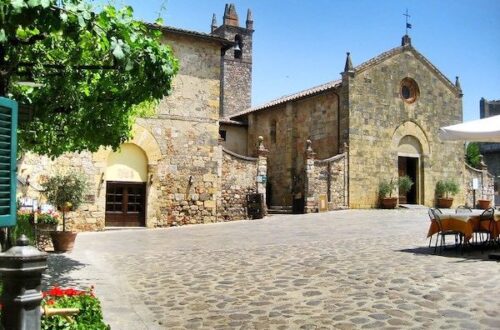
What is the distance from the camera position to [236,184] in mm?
21938

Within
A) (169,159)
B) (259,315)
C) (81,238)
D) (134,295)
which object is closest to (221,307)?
(259,315)

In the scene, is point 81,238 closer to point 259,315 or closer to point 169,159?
point 169,159

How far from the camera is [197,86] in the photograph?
21.1 m

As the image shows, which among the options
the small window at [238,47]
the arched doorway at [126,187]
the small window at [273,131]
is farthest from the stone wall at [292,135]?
the small window at [238,47]

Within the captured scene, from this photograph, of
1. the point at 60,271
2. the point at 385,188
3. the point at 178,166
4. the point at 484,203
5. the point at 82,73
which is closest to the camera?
the point at 82,73

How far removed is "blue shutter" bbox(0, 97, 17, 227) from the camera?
124 inches

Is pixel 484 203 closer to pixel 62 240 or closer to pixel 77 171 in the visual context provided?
pixel 77 171

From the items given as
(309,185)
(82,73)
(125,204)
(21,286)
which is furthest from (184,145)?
(21,286)

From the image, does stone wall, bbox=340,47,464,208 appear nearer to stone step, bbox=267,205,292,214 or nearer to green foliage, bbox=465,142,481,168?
stone step, bbox=267,205,292,214

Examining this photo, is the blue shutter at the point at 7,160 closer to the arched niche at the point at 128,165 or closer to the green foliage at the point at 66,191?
the green foliage at the point at 66,191

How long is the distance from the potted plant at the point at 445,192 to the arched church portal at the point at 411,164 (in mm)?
1154

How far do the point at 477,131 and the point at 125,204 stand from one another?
14.1 m

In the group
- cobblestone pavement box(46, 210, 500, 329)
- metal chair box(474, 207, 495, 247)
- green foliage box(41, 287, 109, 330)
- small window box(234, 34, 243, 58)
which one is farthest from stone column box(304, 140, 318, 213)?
small window box(234, 34, 243, 58)

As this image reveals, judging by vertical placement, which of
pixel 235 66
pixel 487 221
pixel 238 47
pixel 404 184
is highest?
pixel 238 47
